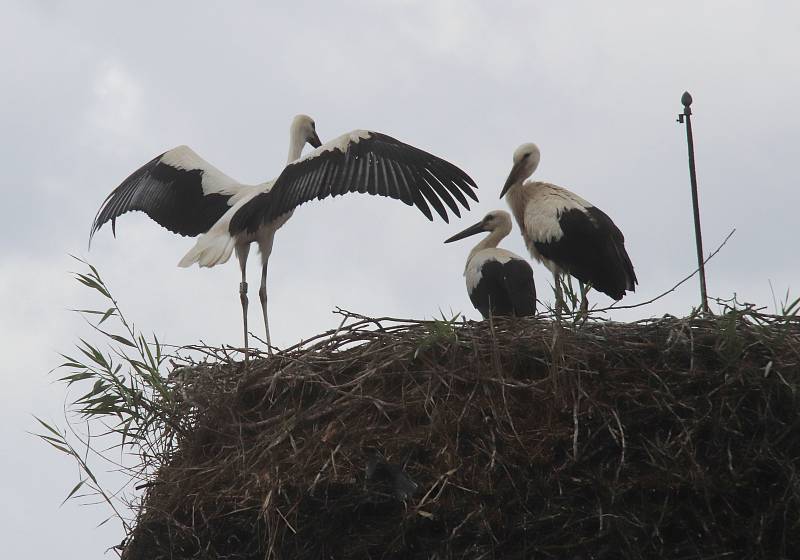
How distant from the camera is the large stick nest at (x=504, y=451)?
4.30m

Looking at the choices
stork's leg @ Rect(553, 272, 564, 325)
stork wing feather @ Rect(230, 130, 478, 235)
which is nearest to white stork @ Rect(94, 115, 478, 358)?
stork wing feather @ Rect(230, 130, 478, 235)

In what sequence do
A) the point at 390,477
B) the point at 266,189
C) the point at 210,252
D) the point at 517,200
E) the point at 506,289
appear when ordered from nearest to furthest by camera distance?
the point at 390,477 → the point at 210,252 → the point at 506,289 → the point at 266,189 → the point at 517,200

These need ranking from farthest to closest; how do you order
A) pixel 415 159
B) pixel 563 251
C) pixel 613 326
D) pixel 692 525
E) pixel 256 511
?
pixel 563 251, pixel 415 159, pixel 613 326, pixel 256 511, pixel 692 525

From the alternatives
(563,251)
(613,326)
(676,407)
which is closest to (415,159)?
(563,251)

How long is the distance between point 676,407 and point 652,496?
34 centimetres

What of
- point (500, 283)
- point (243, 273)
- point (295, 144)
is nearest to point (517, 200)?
point (500, 283)

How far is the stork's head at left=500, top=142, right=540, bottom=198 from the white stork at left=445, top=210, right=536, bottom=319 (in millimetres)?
521

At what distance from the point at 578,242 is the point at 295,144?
1.71m

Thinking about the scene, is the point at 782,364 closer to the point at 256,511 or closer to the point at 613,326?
the point at 613,326

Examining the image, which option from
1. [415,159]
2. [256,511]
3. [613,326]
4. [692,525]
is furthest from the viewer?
[415,159]

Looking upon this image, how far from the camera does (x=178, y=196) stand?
288 inches

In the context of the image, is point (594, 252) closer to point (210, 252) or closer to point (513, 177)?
point (513, 177)

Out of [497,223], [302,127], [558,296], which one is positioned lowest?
[558,296]

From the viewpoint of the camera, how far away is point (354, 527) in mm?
4520
